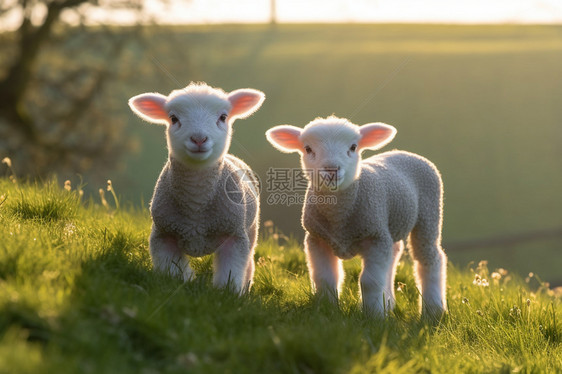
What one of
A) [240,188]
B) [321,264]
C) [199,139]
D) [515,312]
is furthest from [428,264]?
[199,139]

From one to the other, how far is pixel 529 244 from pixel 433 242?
17.6m

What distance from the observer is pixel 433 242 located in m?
5.11

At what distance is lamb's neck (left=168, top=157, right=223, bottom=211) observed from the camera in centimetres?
414

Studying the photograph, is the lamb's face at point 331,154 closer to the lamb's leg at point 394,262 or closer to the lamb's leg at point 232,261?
the lamb's leg at point 232,261

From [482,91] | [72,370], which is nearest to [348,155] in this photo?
[72,370]

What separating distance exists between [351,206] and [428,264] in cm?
120

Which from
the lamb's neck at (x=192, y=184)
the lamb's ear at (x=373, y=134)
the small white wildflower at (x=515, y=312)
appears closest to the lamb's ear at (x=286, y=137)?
the lamb's ear at (x=373, y=134)

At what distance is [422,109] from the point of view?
27766 mm

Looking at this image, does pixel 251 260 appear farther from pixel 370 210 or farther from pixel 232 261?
pixel 370 210

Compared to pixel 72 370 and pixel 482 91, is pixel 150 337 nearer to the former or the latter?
pixel 72 370

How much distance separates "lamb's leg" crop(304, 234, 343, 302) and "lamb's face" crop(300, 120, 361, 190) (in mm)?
489

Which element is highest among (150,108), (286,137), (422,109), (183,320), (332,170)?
(150,108)

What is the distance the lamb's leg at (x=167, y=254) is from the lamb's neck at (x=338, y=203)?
108cm

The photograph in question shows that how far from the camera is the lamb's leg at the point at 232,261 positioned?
4117 mm
